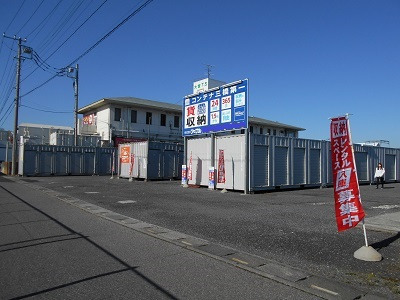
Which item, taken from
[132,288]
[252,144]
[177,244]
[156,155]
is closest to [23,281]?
[132,288]

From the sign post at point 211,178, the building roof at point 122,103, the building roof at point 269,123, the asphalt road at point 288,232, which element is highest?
the building roof at point 122,103

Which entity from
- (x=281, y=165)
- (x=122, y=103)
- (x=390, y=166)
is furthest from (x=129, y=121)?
(x=390, y=166)

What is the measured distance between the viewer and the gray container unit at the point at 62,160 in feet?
110

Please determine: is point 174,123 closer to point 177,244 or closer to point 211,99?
point 211,99

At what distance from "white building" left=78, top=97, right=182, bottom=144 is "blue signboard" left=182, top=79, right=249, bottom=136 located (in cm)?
2090

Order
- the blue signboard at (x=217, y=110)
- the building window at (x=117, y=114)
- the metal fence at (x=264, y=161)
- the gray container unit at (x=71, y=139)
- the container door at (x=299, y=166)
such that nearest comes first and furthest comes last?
the blue signboard at (x=217, y=110) → the metal fence at (x=264, y=161) → the container door at (x=299, y=166) → the gray container unit at (x=71, y=139) → the building window at (x=117, y=114)

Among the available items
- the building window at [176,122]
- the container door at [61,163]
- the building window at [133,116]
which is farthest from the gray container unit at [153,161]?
the building window at [176,122]

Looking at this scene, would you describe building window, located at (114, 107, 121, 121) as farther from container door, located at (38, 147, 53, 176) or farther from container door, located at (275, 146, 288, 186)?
container door, located at (275, 146, 288, 186)

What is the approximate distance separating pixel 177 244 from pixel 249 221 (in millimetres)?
3416

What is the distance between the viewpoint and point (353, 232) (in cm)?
862

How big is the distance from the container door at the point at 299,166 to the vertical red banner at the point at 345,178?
1455 cm

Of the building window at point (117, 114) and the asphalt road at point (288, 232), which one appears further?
the building window at point (117, 114)

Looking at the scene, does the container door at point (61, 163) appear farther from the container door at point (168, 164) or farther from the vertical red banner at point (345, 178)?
the vertical red banner at point (345, 178)

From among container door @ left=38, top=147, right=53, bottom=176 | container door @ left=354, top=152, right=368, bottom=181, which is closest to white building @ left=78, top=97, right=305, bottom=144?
container door @ left=38, top=147, right=53, bottom=176
